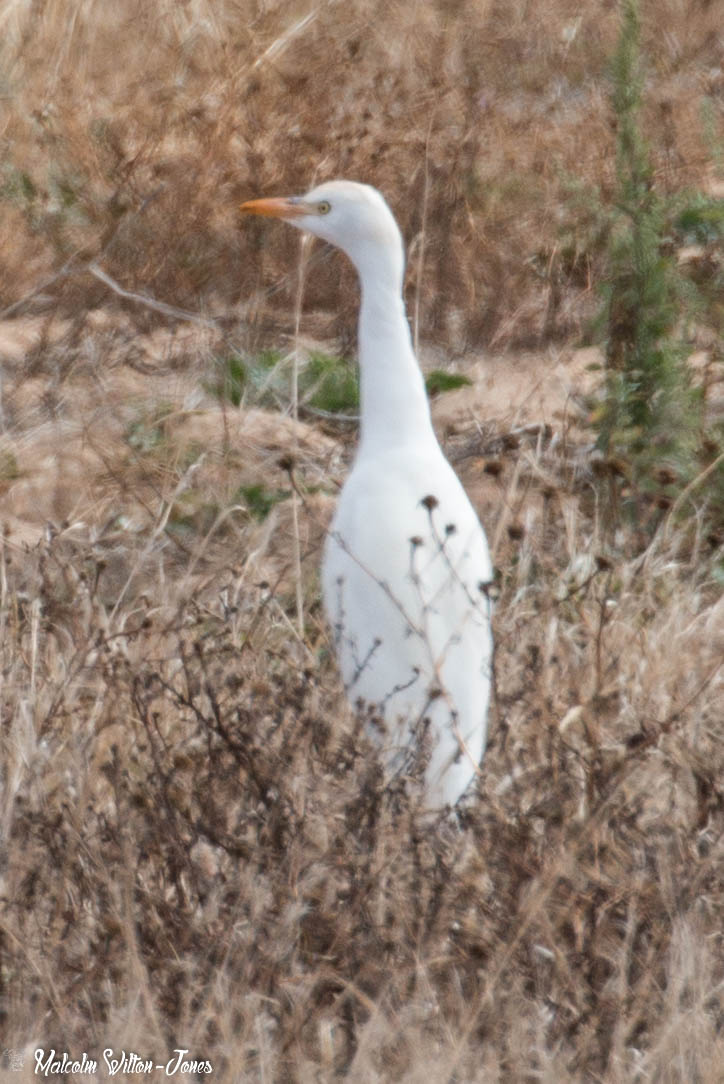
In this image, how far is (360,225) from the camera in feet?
11.5

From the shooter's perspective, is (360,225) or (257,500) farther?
(257,500)

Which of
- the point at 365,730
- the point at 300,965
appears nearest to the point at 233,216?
the point at 365,730

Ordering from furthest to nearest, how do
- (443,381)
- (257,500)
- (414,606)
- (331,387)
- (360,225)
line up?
(331,387), (443,381), (257,500), (360,225), (414,606)

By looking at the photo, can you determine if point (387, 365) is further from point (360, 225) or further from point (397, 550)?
point (397, 550)

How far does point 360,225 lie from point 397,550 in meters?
0.71

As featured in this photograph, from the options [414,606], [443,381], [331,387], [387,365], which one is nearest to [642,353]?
[443,381]

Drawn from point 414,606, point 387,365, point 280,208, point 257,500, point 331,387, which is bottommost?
point 414,606

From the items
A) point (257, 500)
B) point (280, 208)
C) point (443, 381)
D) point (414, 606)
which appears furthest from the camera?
point (443, 381)

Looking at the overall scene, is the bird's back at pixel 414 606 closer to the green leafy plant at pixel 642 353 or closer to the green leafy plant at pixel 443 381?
the green leafy plant at pixel 642 353

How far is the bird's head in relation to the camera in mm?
3484

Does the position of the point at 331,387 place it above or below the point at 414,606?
above

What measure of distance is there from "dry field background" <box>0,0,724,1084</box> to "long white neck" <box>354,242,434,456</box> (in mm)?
289

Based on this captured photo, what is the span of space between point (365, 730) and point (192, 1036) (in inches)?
26.3

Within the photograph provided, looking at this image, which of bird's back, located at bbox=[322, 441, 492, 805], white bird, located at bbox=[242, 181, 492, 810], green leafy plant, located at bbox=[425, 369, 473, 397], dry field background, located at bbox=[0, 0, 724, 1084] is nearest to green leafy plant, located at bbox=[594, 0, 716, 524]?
dry field background, located at bbox=[0, 0, 724, 1084]
